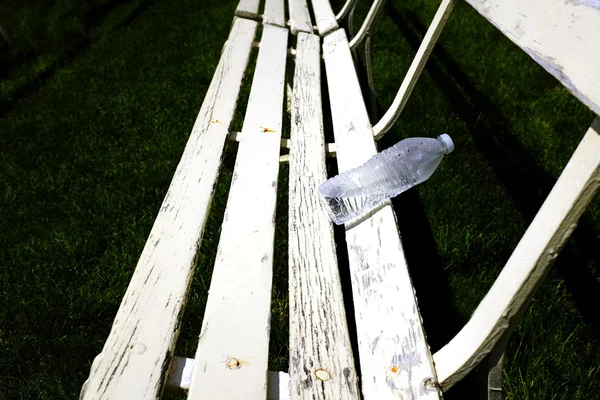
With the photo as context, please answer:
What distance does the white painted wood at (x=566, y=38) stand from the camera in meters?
0.82

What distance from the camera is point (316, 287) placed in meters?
1.08

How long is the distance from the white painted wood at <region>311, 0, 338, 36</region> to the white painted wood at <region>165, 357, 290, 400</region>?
2.02 metres

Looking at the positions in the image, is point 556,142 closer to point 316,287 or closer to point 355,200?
point 355,200

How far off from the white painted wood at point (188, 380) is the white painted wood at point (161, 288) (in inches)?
1.1

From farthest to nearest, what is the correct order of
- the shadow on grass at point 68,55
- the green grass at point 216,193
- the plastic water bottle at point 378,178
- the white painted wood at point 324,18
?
the shadow on grass at point 68,55, the white painted wood at point 324,18, the green grass at point 216,193, the plastic water bottle at point 378,178

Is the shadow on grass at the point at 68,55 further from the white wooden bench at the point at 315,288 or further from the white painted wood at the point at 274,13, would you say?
the white wooden bench at the point at 315,288

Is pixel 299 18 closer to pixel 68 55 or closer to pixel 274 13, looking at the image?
pixel 274 13

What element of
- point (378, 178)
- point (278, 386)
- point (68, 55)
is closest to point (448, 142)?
point (378, 178)

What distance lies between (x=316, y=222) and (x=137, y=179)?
56.3 inches

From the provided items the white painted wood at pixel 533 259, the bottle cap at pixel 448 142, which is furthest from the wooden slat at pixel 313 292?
the bottle cap at pixel 448 142

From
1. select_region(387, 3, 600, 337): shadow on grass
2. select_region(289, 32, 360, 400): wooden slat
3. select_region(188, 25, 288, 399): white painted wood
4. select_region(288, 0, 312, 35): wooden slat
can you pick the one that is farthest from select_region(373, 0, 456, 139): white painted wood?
select_region(288, 0, 312, 35): wooden slat

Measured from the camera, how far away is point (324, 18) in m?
2.68

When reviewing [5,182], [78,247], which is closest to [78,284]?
[78,247]

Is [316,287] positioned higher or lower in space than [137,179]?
higher
